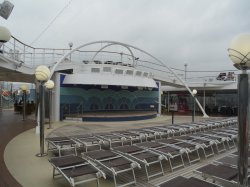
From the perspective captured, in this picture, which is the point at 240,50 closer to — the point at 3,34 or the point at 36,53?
the point at 3,34

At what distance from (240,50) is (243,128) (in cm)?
94

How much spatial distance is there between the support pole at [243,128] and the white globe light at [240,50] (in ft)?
0.63

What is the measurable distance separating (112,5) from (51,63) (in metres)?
5.25

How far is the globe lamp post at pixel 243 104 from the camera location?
2.90m

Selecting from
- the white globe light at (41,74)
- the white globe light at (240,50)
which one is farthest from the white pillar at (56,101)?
the white globe light at (240,50)

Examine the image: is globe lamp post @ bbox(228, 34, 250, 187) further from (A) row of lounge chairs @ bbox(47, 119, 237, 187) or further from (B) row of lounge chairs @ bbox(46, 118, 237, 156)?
(B) row of lounge chairs @ bbox(46, 118, 237, 156)

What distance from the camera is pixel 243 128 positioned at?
2.90 m

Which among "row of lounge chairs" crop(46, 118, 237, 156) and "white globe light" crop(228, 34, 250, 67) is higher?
"white globe light" crop(228, 34, 250, 67)

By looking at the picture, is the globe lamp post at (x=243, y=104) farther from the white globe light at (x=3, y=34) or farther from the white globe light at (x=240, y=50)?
the white globe light at (x=3, y=34)

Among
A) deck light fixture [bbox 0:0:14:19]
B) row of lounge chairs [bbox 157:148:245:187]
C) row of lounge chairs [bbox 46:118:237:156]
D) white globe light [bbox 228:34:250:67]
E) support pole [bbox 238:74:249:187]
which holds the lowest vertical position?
row of lounge chairs [bbox 157:148:245:187]

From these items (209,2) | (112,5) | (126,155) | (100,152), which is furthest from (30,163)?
(209,2)

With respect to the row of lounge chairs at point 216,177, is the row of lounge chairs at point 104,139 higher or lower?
higher

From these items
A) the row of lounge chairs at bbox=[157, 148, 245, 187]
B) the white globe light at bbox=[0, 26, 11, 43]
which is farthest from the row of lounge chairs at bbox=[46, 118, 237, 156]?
the white globe light at bbox=[0, 26, 11, 43]

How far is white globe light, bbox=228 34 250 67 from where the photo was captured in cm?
290
